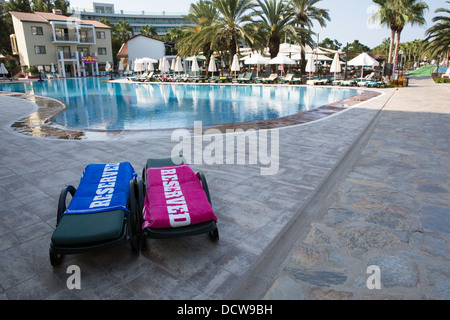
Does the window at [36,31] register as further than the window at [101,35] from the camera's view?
No

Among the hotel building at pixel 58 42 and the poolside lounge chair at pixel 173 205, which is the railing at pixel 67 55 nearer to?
the hotel building at pixel 58 42

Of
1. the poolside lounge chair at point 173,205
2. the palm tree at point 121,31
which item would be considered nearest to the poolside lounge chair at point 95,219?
the poolside lounge chair at point 173,205

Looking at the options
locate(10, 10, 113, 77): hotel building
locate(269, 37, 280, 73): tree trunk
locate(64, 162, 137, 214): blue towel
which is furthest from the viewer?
locate(10, 10, 113, 77): hotel building

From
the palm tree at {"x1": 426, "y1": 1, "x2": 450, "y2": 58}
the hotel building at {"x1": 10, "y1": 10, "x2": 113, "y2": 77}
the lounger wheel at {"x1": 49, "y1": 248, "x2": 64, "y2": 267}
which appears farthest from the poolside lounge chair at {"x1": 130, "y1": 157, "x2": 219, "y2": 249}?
the hotel building at {"x1": 10, "y1": 10, "x2": 113, "y2": 77}

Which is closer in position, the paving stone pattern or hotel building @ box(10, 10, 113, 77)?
the paving stone pattern

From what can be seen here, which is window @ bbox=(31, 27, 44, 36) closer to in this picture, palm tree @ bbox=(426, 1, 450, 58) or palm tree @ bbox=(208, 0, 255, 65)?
palm tree @ bbox=(208, 0, 255, 65)

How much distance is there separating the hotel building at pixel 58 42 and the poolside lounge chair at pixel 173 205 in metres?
49.3

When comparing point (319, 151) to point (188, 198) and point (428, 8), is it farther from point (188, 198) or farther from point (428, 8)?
point (428, 8)

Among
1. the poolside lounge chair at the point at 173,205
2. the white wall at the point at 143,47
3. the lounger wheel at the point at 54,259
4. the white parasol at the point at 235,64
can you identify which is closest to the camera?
the lounger wheel at the point at 54,259

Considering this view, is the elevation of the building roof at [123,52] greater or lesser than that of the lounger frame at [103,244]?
greater

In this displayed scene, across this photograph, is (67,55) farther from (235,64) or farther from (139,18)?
(139,18)

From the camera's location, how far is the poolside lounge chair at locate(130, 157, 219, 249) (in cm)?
304

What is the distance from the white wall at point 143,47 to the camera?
54.0 metres

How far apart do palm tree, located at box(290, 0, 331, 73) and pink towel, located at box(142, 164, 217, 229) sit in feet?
93.7
